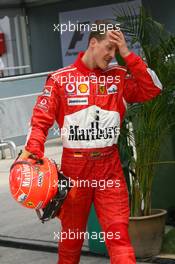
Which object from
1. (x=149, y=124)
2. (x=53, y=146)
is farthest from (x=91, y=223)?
(x=53, y=146)

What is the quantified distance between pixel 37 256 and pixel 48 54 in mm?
18269

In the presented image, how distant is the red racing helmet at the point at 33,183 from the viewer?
433 cm

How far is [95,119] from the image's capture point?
4527mm

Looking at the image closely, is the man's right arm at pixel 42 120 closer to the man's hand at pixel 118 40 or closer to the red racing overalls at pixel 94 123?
the red racing overalls at pixel 94 123

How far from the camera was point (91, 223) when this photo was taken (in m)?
6.12

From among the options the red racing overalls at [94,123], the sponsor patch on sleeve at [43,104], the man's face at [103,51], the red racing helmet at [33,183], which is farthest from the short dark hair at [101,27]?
the red racing helmet at [33,183]

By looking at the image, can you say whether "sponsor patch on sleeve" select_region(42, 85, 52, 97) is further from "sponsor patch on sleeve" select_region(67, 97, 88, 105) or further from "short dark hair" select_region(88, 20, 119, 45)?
"short dark hair" select_region(88, 20, 119, 45)

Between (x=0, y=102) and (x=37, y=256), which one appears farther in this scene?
(x=0, y=102)

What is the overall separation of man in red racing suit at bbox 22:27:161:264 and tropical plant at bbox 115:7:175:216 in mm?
1284

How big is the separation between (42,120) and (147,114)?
5.34ft

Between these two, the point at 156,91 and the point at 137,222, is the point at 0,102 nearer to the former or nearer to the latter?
the point at 137,222

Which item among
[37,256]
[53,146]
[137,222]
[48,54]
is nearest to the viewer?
[137,222]

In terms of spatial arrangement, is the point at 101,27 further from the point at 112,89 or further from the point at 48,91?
the point at 48,91

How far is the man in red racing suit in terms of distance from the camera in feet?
14.7
